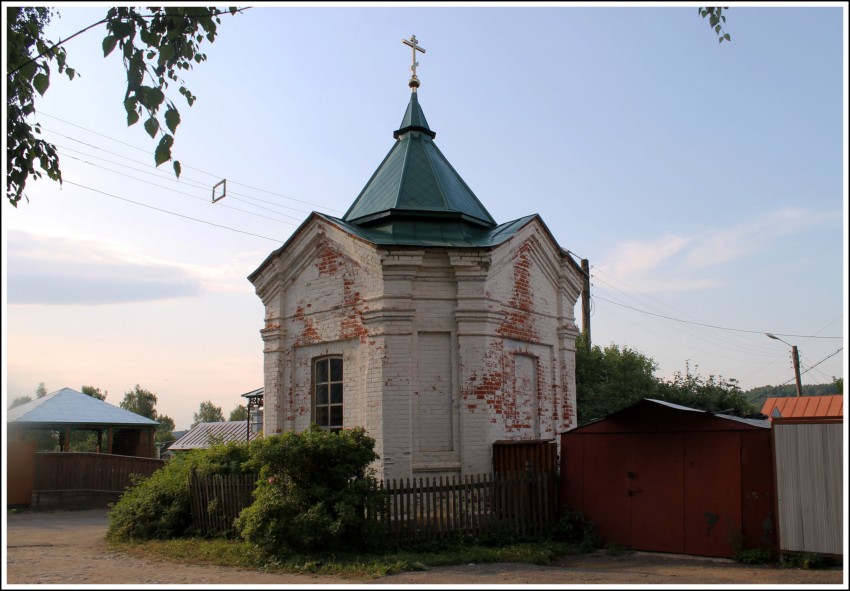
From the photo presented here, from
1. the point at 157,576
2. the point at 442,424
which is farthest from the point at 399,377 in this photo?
the point at 157,576

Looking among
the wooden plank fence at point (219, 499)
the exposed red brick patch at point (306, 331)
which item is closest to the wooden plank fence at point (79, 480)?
the wooden plank fence at point (219, 499)

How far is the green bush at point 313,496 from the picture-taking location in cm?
991

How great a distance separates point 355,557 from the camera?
978cm

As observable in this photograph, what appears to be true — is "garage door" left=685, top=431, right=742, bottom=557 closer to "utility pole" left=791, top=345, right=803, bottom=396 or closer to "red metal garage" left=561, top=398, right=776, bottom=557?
"red metal garage" left=561, top=398, right=776, bottom=557

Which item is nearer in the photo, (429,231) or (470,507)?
(470,507)

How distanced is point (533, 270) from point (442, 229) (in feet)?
6.65

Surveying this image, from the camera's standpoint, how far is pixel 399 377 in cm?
1235

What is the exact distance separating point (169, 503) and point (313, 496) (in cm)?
427

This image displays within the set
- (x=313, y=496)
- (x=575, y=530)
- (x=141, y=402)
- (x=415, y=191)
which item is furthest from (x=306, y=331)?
(x=141, y=402)

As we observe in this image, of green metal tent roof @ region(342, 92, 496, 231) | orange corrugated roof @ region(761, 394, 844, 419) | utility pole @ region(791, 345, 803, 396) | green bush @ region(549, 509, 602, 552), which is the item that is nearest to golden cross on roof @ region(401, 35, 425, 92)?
green metal tent roof @ region(342, 92, 496, 231)

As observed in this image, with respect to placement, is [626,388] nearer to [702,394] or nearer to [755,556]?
[702,394]

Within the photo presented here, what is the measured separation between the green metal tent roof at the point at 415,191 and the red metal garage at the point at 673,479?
461cm

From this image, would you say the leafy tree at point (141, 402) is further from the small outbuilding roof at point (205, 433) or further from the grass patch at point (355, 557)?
the grass patch at point (355, 557)

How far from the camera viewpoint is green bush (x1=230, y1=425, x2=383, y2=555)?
390 inches
